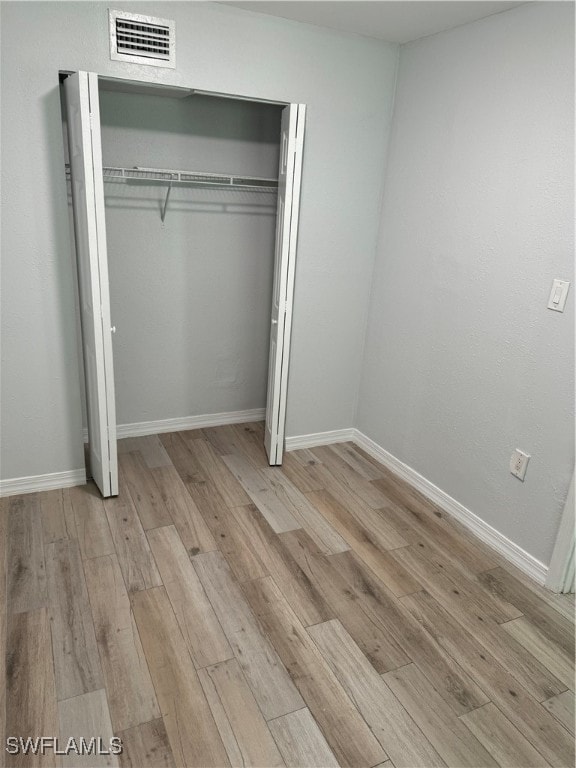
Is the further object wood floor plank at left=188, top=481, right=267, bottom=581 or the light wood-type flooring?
wood floor plank at left=188, top=481, right=267, bottom=581

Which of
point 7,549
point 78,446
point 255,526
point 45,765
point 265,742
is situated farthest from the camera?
point 78,446

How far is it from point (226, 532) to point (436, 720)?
123cm

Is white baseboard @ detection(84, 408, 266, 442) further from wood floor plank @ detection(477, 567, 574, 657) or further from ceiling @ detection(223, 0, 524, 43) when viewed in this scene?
ceiling @ detection(223, 0, 524, 43)

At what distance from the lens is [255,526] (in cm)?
271

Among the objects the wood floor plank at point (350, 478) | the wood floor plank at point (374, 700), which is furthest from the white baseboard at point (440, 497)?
the wood floor plank at point (374, 700)

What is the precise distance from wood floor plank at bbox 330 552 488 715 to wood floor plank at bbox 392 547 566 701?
176 mm

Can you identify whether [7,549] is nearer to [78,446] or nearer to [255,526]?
[78,446]

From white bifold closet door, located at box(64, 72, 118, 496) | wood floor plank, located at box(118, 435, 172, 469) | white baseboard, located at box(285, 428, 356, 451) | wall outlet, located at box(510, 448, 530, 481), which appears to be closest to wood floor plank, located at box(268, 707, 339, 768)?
wall outlet, located at box(510, 448, 530, 481)

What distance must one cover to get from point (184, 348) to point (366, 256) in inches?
50.7

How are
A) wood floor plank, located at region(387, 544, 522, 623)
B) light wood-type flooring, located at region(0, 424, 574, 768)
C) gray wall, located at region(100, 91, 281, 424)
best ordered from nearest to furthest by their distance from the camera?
1. light wood-type flooring, located at region(0, 424, 574, 768)
2. wood floor plank, located at region(387, 544, 522, 623)
3. gray wall, located at region(100, 91, 281, 424)

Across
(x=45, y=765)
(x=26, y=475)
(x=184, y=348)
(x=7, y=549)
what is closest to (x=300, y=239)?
(x=184, y=348)

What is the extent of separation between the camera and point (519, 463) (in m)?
2.49

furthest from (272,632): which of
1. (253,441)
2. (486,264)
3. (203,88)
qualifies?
(203,88)

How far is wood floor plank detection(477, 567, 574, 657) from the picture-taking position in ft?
7.02
